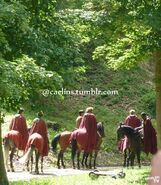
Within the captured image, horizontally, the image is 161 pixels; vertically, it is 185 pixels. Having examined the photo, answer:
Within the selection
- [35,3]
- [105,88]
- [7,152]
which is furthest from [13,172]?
[105,88]

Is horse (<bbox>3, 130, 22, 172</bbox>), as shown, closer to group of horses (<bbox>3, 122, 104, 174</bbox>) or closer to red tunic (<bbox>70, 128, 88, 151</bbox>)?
group of horses (<bbox>3, 122, 104, 174</bbox>)

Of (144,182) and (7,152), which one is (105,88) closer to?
(7,152)

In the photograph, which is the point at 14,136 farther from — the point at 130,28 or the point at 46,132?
the point at 130,28

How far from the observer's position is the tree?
12633 millimetres

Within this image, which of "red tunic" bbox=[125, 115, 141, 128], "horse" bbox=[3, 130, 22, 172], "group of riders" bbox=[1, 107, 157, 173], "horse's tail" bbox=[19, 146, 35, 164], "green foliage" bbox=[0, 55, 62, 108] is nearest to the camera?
"green foliage" bbox=[0, 55, 62, 108]

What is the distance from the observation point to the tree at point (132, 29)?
12633 millimetres

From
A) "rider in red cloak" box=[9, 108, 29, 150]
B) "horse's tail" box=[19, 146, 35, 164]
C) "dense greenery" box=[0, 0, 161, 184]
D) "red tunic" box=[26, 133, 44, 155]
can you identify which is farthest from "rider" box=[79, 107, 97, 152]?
"horse's tail" box=[19, 146, 35, 164]

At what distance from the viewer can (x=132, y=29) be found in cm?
1498

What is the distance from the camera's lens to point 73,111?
30.9 metres

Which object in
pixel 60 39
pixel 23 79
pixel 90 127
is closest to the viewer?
pixel 23 79

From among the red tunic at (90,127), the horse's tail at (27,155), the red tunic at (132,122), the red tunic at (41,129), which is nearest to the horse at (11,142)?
the red tunic at (41,129)

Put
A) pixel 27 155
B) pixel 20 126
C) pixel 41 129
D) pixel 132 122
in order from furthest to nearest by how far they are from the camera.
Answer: pixel 132 122 → pixel 20 126 → pixel 41 129 → pixel 27 155

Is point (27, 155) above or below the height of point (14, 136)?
below

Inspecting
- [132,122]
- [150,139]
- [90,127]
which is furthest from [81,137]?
[132,122]
